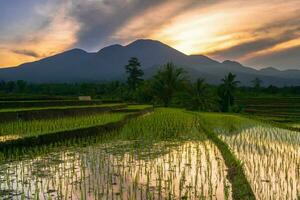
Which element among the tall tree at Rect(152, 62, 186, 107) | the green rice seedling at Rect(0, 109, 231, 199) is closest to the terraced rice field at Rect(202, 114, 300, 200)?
the green rice seedling at Rect(0, 109, 231, 199)

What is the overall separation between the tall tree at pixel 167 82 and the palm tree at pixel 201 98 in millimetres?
2930

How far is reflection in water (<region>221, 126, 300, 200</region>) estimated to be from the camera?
21.4 feet

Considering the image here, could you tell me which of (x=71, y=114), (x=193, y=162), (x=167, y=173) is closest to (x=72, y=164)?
(x=167, y=173)

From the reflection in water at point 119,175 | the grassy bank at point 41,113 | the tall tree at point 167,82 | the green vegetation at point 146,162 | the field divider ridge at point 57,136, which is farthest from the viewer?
the tall tree at point 167,82

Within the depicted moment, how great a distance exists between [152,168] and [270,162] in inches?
118

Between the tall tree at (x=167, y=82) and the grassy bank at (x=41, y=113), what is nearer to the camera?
the grassy bank at (x=41, y=113)

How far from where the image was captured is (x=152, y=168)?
8.19 m

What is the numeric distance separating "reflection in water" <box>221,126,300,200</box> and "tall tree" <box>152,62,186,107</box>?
25.7m

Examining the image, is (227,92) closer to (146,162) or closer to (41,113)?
(41,113)

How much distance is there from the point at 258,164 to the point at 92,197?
14.6ft

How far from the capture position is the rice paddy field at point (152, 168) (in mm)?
6295

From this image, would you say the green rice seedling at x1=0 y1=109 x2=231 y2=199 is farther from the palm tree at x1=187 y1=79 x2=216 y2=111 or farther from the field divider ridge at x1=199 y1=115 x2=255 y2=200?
the palm tree at x1=187 y1=79 x2=216 y2=111

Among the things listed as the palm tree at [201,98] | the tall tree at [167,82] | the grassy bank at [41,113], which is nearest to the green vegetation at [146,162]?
the grassy bank at [41,113]

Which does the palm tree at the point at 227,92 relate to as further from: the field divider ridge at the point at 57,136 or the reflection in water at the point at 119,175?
the reflection in water at the point at 119,175
